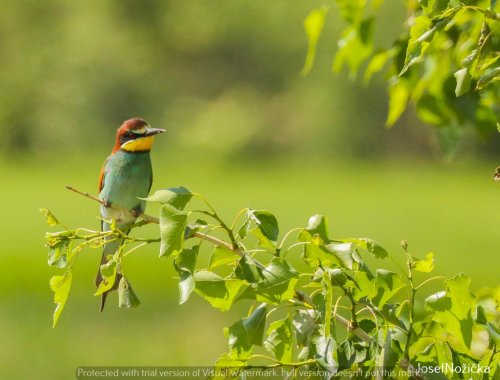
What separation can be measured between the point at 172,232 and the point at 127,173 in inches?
53.6

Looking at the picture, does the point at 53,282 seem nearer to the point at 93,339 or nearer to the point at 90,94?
the point at 93,339

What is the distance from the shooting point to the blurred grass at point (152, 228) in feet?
19.7

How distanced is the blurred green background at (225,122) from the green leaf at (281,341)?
1039 centimetres

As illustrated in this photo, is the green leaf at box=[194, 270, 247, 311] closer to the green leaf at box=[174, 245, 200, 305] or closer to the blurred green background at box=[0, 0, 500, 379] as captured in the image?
the green leaf at box=[174, 245, 200, 305]

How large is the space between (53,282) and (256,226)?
0.23m

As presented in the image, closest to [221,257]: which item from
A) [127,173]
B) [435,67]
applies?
[435,67]

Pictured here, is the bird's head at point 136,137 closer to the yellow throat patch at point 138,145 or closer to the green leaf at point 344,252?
the yellow throat patch at point 138,145

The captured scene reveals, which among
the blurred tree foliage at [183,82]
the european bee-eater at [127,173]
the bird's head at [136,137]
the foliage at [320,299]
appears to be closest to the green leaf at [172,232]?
the foliage at [320,299]

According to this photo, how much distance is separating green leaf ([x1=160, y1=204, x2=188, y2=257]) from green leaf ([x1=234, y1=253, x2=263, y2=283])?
60 mm

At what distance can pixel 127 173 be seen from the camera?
2541 mm

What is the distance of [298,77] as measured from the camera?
19.4 meters

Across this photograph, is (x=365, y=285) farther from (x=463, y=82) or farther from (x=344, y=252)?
(x=463, y=82)

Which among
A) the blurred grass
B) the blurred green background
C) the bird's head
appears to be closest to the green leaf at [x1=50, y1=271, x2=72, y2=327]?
the blurred grass

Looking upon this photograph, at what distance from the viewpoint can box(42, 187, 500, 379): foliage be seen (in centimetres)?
119
